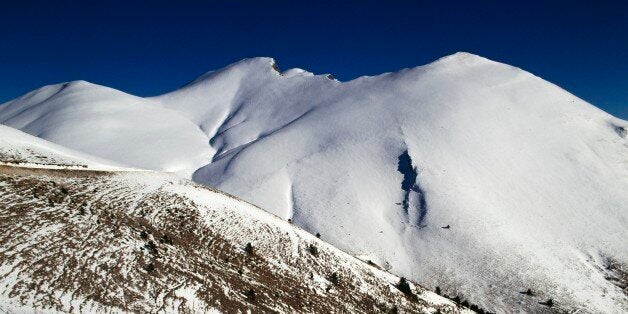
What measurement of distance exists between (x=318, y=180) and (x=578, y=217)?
30242mm

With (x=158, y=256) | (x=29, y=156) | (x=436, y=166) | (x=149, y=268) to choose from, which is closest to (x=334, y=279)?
(x=158, y=256)

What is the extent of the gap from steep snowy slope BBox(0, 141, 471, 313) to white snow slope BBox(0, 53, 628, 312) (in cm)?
1562

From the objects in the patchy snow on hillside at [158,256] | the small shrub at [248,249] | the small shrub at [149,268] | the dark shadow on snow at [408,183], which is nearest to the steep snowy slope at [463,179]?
the dark shadow on snow at [408,183]

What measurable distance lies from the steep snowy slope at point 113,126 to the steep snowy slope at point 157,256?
40892mm

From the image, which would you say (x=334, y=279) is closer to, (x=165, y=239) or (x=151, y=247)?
(x=165, y=239)

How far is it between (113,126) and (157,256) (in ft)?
246

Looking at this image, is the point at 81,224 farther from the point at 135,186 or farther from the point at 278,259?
the point at 278,259

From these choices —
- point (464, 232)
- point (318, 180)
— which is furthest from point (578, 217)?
point (318, 180)

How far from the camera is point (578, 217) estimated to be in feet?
145

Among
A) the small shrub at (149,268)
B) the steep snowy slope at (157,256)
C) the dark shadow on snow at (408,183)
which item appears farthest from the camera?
the dark shadow on snow at (408,183)

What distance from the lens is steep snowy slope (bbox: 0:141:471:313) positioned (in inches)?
573

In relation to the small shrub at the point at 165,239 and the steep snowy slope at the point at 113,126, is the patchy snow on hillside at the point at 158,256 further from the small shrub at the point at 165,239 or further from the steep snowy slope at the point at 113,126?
the steep snowy slope at the point at 113,126

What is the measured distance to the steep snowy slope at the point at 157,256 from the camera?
1455 cm

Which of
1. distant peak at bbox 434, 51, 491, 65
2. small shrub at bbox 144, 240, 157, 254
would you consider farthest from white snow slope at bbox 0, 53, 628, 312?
small shrub at bbox 144, 240, 157, 254
